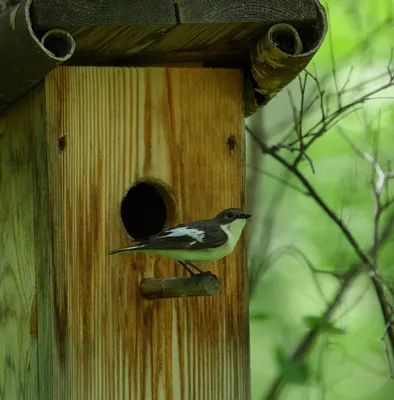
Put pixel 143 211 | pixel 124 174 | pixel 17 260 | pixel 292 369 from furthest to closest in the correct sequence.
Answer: pixel 292 369 → pixel 143 211 → pixel 17 260 → pixel 124 174

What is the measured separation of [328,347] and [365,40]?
4.81ft

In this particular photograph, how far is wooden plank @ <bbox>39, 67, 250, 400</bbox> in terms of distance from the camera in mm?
2957

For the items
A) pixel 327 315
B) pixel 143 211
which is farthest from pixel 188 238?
pixel 327 315

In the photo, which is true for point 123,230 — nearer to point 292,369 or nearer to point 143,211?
point 143,211

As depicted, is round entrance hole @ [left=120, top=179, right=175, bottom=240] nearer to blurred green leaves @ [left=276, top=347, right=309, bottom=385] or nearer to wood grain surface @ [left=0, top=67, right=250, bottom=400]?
wood grain surface @ [left=0, top=67, right=250, bottom=400]

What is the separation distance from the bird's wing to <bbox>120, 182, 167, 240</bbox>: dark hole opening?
23.6 inches

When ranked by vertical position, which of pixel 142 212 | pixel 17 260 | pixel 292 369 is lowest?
pixel 292 369

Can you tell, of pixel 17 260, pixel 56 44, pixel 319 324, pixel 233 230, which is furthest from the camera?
pixel 319 324

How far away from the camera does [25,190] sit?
3.20 meters

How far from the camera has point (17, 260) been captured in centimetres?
324

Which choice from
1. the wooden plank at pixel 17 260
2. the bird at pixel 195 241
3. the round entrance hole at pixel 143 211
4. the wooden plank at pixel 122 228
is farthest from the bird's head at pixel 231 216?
the wooden plank at pixel 17 260

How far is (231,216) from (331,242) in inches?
76.5

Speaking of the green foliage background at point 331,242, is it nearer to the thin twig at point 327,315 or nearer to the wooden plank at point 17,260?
the thin twig at point 327,315

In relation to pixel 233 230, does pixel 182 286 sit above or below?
below
